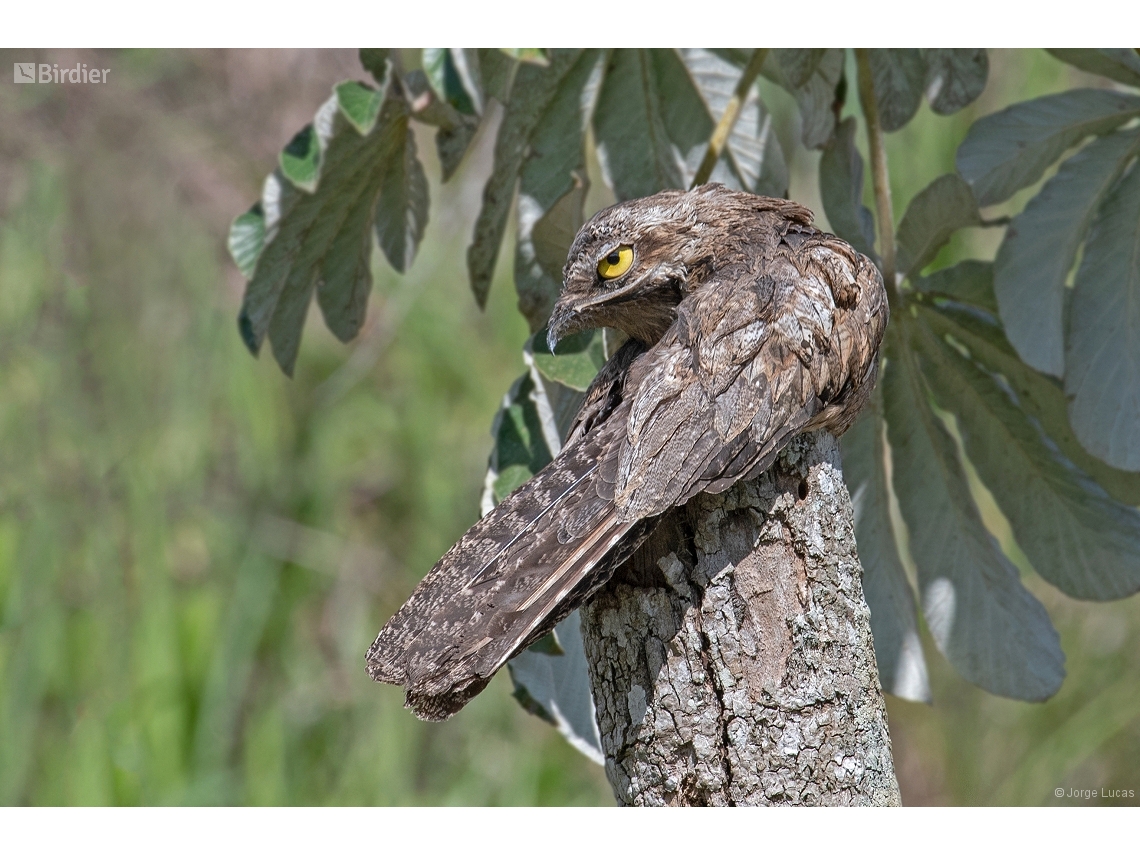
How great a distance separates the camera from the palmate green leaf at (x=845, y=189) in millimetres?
1897

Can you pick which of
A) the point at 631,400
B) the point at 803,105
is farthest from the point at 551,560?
the point at 803,105

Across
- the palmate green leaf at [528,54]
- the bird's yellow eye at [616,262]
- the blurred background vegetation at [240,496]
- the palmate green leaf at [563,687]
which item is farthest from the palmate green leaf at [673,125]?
the blurred background vegetation at [240,496]

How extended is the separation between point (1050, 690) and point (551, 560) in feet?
4.34

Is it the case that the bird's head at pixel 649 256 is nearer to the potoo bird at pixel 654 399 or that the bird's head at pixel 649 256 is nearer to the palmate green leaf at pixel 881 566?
the potoo bird at pixel 654 399

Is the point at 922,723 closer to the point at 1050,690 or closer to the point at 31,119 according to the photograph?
the point at 1050,690

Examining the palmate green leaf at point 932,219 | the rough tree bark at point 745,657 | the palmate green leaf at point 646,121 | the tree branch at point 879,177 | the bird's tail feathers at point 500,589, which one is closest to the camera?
the bird's tail feathers at point 500,589

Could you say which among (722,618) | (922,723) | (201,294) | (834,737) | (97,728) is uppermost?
(201,294)

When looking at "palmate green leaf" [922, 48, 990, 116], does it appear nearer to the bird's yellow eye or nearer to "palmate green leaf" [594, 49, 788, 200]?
"palmate green leaf" [594, 49, 788, 200]

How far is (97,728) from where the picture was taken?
3.43 meters

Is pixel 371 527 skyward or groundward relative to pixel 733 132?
groundward

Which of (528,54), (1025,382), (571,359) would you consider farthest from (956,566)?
(528,54)

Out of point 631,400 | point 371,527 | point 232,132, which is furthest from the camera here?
point 232,132

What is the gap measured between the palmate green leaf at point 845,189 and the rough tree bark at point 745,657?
0.72 meters

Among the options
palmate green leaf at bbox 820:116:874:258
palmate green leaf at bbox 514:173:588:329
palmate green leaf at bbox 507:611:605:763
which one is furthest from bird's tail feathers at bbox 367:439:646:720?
palmate green leaf at bbox 820:116:874:258
